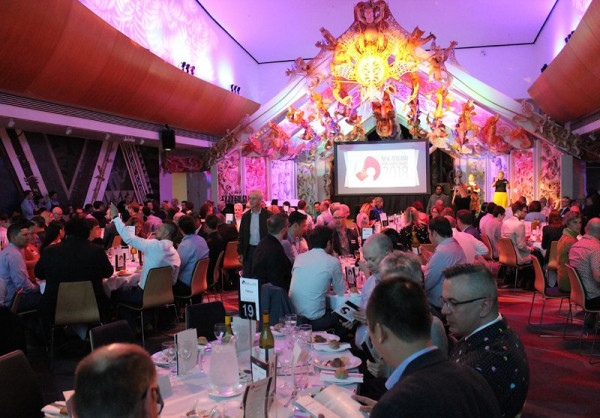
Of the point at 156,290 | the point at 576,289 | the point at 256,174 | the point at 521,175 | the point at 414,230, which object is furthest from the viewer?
the point at 256,174

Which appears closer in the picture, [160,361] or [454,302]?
[454,302]

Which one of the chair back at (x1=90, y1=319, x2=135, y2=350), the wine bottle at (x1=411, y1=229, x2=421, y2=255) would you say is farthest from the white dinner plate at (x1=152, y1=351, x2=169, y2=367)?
the wine bottle at (x1=411, y1=229, x2=421, y2=255)

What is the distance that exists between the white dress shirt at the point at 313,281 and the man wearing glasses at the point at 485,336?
6.84ft

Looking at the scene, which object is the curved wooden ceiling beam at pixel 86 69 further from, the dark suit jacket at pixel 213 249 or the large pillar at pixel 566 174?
the large pillar at pixel 566 174

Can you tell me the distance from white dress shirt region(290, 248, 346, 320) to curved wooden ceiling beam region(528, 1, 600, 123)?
24.5ft

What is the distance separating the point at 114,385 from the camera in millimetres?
1270

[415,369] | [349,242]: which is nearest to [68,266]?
[349,242]

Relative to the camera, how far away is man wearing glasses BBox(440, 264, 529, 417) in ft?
6.81

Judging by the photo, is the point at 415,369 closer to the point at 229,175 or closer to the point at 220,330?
the point at 220,330

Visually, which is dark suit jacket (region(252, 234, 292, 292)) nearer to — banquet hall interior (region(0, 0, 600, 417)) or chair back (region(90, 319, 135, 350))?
banquet hall interior (region(0, 0, 600, 417))

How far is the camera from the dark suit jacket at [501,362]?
6.79ft

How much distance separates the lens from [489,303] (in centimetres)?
226

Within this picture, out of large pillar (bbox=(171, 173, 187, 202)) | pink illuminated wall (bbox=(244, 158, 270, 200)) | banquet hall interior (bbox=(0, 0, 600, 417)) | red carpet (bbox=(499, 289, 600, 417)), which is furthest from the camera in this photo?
large pillar (bbox=(171, 173, 187, 202))

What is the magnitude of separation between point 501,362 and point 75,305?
4278mm
